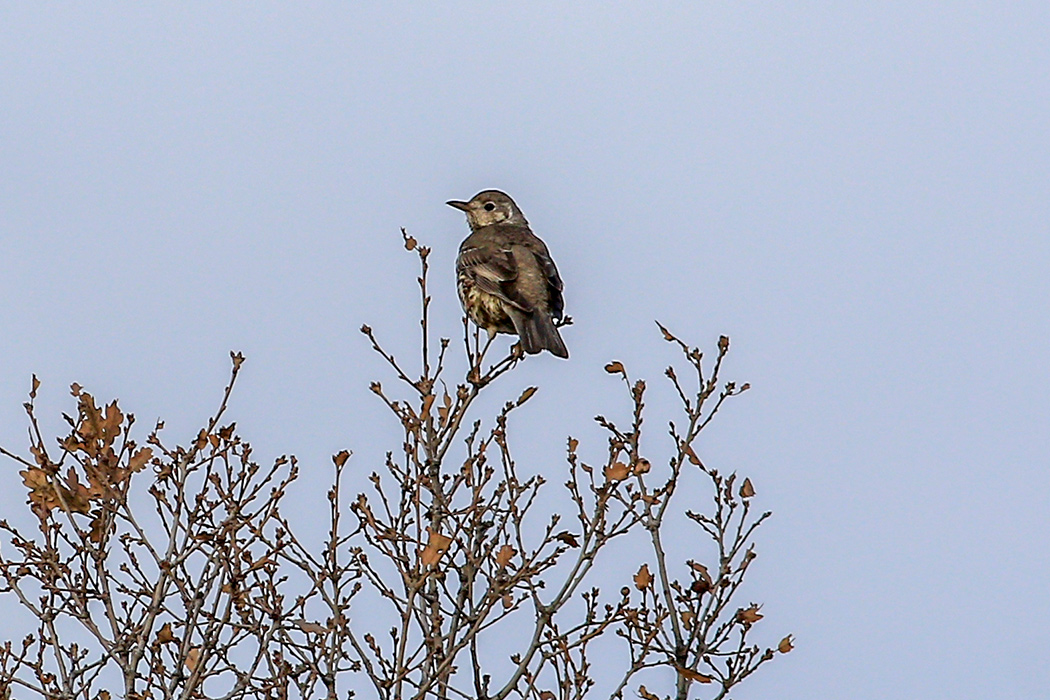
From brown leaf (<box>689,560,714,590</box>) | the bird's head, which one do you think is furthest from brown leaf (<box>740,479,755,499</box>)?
the bird's head

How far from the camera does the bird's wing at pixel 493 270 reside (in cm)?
827

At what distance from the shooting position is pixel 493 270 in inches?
339

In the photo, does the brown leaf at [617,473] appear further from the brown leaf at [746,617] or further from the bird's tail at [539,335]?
the bird's tail at [539,335]

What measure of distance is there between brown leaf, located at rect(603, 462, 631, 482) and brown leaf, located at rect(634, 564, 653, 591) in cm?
60

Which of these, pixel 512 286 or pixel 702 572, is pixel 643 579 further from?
pixel 512 286

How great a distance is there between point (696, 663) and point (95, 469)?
2.31m

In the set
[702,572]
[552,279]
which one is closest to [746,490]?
[702,572]

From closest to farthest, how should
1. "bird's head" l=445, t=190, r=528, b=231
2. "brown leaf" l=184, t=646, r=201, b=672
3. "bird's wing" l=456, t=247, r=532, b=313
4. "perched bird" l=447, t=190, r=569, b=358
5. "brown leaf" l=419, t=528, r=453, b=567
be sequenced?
"brown leaf" l=419, t=528, r=453, b=567 < "brown leaf" l=184, t=646, r=201, b=672 < "perched bird" l=447, t=190, r=569, b=358 < "bird's wing" l=456, t=247, r=532, b=313 < "bird's head" l=445, t=190, r=528, b=231

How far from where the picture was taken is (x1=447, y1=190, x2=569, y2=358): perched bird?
805cm

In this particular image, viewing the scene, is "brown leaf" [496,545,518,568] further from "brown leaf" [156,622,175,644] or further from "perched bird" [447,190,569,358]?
"perched bird" [447,190,569,358]

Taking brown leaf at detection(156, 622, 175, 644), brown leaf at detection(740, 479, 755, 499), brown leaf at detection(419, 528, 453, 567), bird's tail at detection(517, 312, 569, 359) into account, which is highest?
bird's tail at detection(517, 312, 569, 359)

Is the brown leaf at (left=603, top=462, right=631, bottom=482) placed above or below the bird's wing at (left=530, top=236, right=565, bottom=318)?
below

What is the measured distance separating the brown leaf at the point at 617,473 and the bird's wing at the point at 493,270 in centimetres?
310

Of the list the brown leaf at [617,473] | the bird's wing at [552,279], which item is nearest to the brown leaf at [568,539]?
the brown leaf at [617,473]
